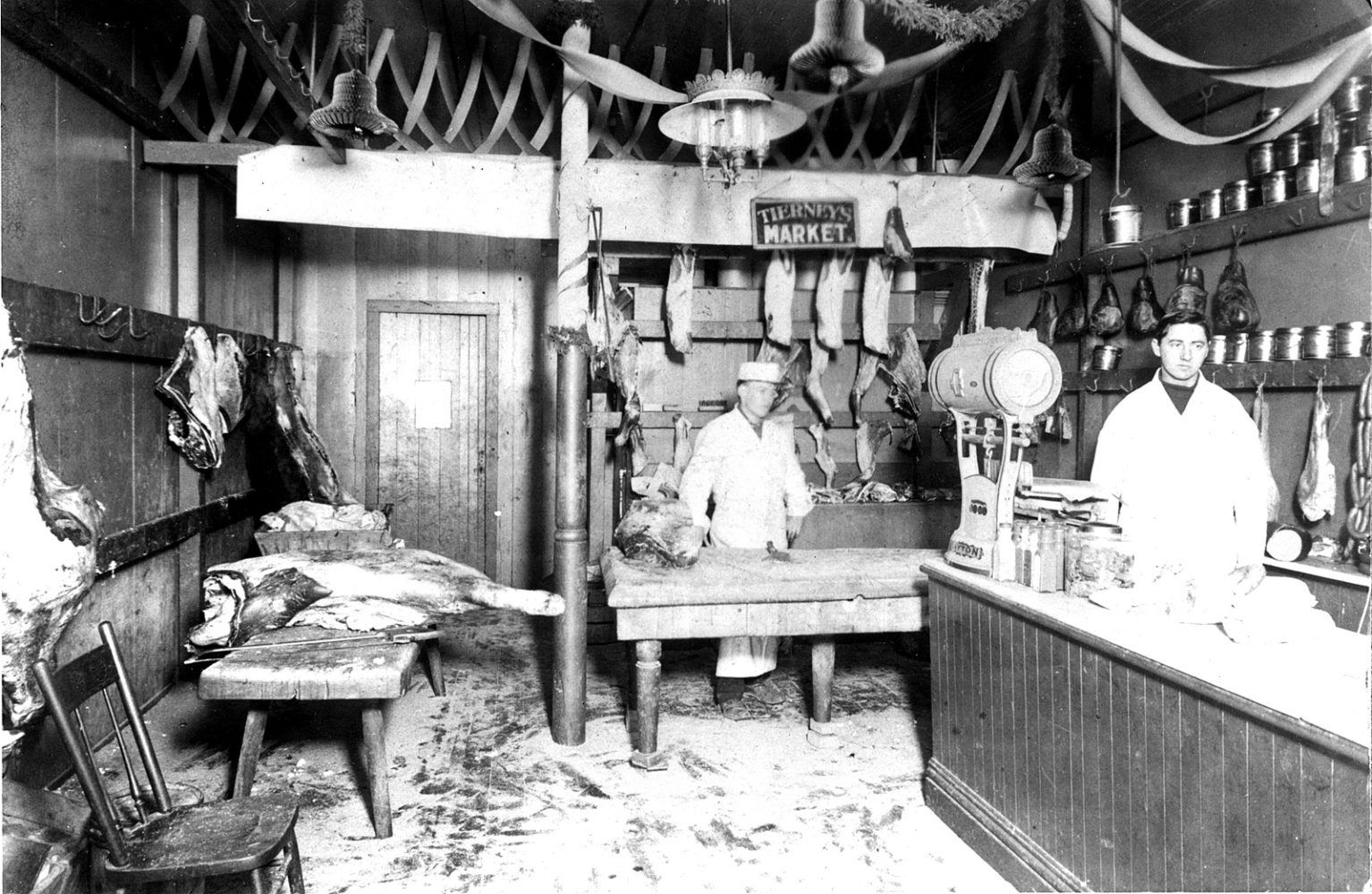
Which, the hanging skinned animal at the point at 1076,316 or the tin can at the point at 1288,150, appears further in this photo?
the hanging skinned animal at the point at 1076,316

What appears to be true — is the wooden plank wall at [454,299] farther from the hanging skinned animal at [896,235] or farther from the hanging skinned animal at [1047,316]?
the hanging skinned animal at [1047,316]

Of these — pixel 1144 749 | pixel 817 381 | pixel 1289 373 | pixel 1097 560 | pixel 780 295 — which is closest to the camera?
pixel 1144 749

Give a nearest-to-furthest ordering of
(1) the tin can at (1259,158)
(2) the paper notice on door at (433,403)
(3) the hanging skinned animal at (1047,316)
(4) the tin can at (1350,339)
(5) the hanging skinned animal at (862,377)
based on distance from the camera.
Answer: (4) the tin can at (1350,339), (1) the tin can at (1259,158), (3) the hanging skinned animal at (1047,316), (5) the hanging skinned animal at (862,377), (2) the paper notice on door at (433,403)

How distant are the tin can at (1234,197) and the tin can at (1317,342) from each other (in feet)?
2.66

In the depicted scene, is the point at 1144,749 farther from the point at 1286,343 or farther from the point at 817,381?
the point at 817,381

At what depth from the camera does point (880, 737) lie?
4367 millimetres

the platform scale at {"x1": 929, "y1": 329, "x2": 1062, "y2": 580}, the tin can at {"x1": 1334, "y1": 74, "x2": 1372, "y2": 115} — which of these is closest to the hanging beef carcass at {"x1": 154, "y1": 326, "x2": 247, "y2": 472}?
the platform scale at {"x1": 929, "y1": 329, "x2": 1062, "y2": 580}

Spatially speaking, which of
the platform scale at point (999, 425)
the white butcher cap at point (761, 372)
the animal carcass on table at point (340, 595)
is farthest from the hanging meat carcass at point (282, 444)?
the platform scale at point (999, 425)

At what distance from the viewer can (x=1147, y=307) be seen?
200 inches

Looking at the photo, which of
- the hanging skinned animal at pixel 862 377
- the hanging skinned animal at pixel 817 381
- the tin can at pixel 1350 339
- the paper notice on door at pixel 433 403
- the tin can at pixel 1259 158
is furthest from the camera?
the paper notice on door at pixel 433 403

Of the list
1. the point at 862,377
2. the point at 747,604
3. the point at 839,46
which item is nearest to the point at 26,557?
the point at 747,604

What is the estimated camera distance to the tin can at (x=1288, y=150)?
421 centimetres

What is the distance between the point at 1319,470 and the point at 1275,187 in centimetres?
143

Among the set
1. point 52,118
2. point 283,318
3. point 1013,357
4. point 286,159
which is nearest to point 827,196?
point 1013,357
